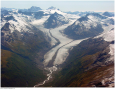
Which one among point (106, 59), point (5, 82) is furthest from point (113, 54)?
point (5, 82)

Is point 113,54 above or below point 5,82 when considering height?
above

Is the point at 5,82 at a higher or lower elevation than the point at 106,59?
lower

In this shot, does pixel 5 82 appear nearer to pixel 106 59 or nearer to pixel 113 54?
pixel 106 59
